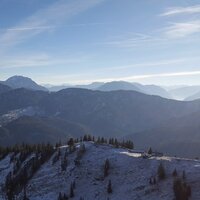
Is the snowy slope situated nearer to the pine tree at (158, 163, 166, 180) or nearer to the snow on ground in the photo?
the snow on ground

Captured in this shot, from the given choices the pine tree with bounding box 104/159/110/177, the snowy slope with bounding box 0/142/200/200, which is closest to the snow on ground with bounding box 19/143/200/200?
the snowy slope with bounding box 0/142/200/200

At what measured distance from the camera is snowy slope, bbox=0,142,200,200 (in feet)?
246

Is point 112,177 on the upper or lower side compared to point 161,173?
lower

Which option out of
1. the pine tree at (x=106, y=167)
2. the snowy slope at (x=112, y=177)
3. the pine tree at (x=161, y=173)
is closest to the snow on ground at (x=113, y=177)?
the snowy slope at (x=112, y=177)

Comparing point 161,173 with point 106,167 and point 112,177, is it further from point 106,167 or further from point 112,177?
point 106,167

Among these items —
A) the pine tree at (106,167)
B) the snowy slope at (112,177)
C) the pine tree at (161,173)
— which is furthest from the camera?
the pine tree at (106,167)

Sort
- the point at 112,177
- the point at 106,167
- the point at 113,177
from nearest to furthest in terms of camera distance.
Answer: the point at 113,177 < the point at 112,177 < the point at 106,167

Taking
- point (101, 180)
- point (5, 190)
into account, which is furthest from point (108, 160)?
point (5, 190)

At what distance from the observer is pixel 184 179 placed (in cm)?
7338

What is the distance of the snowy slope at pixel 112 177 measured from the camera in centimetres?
7488

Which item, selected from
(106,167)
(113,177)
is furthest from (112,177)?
(106,167)

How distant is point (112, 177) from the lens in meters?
88.8

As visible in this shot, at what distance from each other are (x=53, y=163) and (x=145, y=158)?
100 ft

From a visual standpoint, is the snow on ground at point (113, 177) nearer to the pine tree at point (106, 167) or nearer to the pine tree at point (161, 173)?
the pine tree at point (106, 167)
